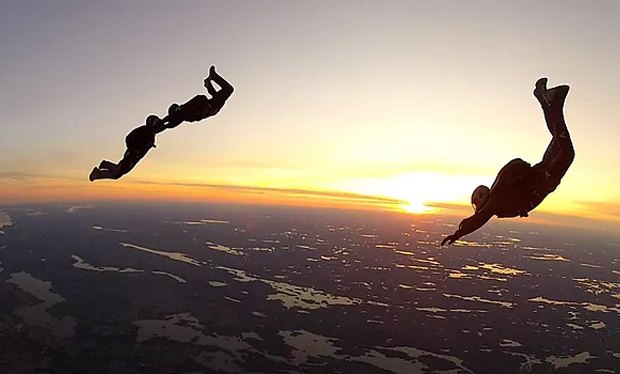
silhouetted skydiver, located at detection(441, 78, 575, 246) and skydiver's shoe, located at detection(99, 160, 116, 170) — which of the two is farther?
skydiver's shoe, located at detection(99, 160, 116, 170)

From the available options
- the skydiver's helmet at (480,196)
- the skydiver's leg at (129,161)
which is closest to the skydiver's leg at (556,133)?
the skydiver's helmet at (480,196)

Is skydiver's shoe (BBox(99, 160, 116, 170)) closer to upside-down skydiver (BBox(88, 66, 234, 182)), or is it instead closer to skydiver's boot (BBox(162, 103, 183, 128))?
upside-down skydiver (BBox(88, 66, 234, 182))

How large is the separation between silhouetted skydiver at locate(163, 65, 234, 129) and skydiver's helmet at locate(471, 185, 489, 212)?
275cm

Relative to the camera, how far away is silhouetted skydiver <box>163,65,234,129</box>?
201 inches

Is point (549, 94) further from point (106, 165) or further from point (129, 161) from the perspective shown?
point (106, 165)

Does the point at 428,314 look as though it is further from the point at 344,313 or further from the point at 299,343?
the point at 299,343

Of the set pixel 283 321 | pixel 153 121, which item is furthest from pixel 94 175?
pixel 283 321

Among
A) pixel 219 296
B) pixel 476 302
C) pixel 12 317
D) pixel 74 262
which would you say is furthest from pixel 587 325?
pixel 74 262

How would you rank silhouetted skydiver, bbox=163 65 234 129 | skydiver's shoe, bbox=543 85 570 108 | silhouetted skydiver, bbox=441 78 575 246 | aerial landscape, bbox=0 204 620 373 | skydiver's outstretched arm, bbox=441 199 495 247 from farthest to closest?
aerial landscape, bbox=0 204 620 373
silhouetted skydiver, bbox=163 65 234 129
skydiver's outstretched arm, bbox=441 199 495 247
silhouetted skydiver, bbox=441 78 575 246
skydiver's shoe, bbox=543 85 570 108

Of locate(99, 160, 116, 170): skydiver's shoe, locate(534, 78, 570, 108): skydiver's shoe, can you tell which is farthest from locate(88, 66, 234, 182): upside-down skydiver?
locate(534, 78, 570, 108): skydiver's shoe

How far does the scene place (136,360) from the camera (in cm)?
9181

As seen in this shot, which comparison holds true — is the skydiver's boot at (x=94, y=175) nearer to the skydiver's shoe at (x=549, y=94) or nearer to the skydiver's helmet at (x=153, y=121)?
the skydiver's helmet at (x=153, y=121)

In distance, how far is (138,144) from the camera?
543 centimetres

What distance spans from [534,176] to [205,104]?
10.9ft
